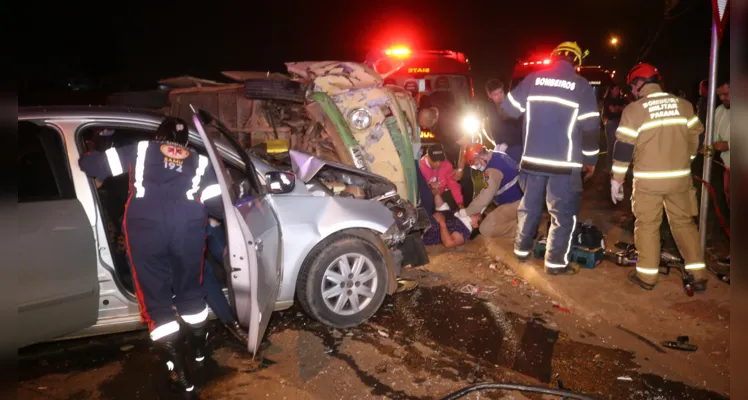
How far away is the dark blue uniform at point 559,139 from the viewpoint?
187 inches

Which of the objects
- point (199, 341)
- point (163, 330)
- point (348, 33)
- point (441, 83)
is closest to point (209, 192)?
point (163, 330)

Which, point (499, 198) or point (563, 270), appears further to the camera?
point (499, 198)

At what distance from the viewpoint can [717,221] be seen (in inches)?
257

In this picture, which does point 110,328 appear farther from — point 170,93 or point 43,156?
point 170,93

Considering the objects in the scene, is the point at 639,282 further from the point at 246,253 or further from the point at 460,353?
the point at 246,253

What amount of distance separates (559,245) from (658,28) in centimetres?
1729

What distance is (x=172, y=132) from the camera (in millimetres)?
3178

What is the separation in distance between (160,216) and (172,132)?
554 mm

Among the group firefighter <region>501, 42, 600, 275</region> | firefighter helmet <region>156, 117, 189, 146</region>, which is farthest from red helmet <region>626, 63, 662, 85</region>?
firefighter helmet <region>156, 117, 189, 146</region>

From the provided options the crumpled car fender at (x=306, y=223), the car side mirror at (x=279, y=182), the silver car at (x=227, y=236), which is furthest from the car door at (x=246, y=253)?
the crumpled car fender at (x=306, y=223)

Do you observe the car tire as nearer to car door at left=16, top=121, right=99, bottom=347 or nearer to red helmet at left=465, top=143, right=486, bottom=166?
red helmet at left=465, top=143, right=486, bottom=166

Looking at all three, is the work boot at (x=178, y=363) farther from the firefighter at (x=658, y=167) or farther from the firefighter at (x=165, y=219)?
the firefighter at (x=658, y=167)


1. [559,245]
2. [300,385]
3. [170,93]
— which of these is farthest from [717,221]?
[170,93]

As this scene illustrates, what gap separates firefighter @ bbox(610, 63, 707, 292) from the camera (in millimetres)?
4352
